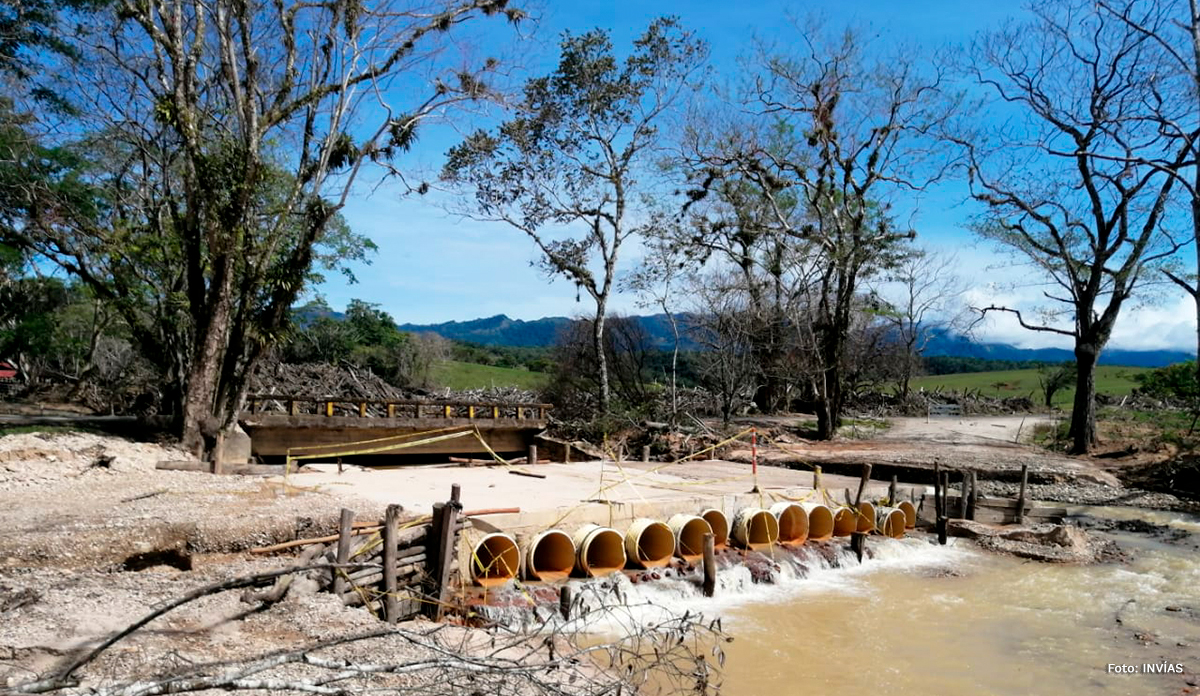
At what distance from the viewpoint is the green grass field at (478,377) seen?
1277 inches

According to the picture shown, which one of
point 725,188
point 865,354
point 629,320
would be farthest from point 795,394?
point 725,188

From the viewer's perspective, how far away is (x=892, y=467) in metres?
17.0

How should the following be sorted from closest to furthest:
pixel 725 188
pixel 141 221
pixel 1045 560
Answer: pixel 1045 560
pixel 141 221
pixel 725 188

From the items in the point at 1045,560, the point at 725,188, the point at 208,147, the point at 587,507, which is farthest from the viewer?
the point at 725,188

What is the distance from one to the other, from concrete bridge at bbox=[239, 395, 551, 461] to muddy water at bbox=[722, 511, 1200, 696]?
8.28 meters

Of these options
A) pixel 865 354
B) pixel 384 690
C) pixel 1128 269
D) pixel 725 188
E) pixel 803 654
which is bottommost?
pixel 803 654

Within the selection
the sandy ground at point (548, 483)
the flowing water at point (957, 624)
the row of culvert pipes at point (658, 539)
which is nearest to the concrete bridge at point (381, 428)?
the sandy ground at point (548, 483)

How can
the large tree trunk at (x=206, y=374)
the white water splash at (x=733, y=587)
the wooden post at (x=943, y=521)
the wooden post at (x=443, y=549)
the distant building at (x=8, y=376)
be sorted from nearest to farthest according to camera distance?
the wooden post at (x=443, y=549), the white water splash at (x=733, y=587), the wooden post at (x=943, y=521), the large tree trunk at (x=206, y=374), the distant building at (x=8, y=376)

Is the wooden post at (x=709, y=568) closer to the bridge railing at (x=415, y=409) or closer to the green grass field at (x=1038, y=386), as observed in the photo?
the bridge railing at (x=415, y=409)

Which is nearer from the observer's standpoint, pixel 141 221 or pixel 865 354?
pixel 141 221

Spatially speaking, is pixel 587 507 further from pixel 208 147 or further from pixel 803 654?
pixel 208 147

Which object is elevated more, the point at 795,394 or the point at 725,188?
the point at 725,188

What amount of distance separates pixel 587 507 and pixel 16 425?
39.7 feet

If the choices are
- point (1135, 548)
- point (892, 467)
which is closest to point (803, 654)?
point (1135, 548)
